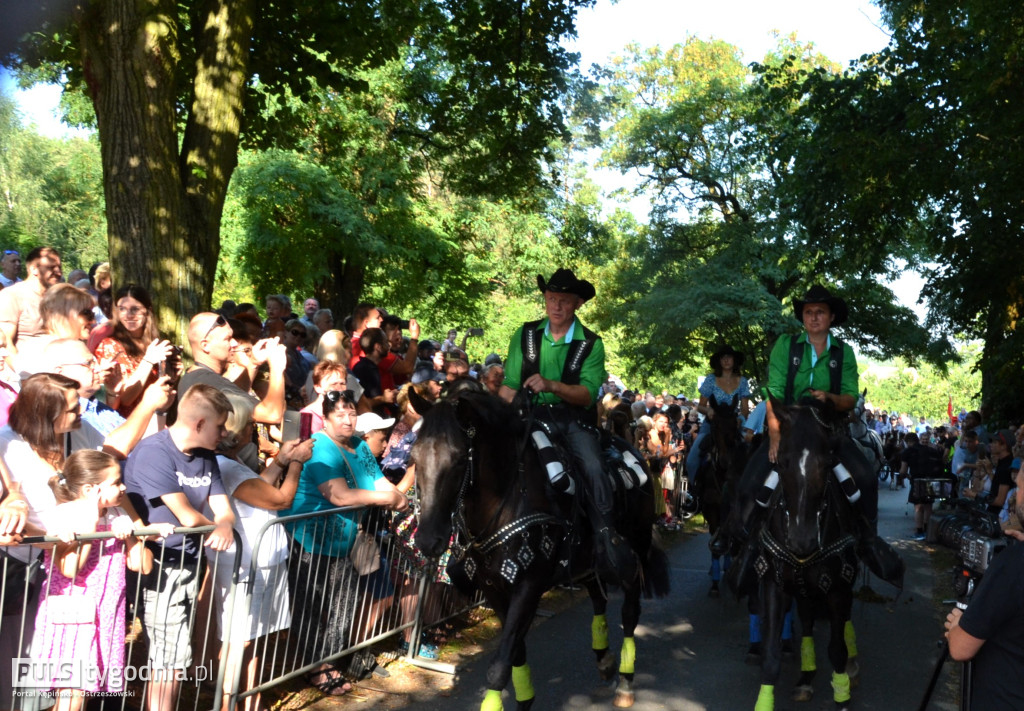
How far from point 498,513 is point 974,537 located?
2.60m

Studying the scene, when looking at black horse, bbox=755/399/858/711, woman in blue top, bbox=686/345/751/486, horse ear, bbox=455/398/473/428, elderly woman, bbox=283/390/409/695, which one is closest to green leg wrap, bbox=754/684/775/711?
black horse, bbox=755/399/858/711

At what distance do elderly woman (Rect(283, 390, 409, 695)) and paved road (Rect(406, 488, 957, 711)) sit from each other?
77 centimetres

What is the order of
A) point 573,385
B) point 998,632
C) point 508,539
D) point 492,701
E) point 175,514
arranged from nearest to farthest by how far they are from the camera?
point 998,632, point 175,514, point 492,701, point 508,539, point 573,385

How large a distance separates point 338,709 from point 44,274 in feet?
14.4

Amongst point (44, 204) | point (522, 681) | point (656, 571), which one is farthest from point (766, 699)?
point (44, 204)

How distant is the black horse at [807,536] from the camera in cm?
676

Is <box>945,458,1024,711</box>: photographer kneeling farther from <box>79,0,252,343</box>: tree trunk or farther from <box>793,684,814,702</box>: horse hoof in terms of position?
<box>79,0,252,343</box>: tree trunk

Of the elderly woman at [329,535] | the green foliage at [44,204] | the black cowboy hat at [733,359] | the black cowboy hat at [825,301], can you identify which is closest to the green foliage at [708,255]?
the green foliage at [44,204]

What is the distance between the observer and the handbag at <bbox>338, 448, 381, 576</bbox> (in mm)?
7145

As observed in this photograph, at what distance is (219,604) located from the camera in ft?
19.8

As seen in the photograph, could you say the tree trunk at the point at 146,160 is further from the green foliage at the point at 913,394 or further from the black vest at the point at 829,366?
the green foliage at the point at 913,394

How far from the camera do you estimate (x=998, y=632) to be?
3.94m

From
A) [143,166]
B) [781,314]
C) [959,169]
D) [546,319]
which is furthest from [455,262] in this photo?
[546,319]

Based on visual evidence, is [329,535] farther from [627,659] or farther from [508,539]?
[627,659]
